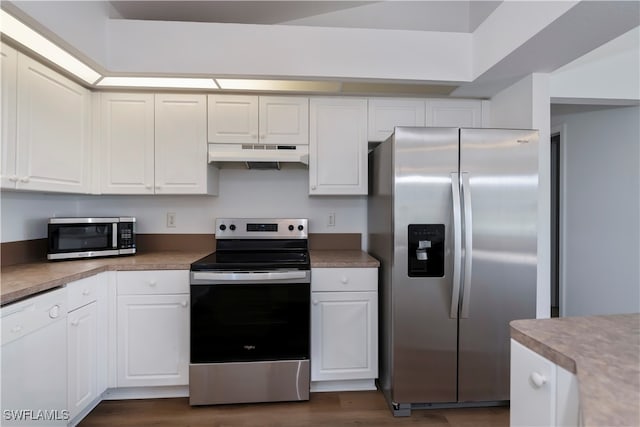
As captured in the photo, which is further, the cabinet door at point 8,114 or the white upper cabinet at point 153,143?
Result: the white upper cabinet at point 153,143

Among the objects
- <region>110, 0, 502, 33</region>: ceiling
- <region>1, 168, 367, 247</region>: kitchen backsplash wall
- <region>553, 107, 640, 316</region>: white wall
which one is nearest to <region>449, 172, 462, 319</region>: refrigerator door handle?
<region>1, 168, 367, 247</region>: kitchen backsplash wall

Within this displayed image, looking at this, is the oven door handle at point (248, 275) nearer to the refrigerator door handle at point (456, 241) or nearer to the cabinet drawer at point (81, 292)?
the cabinet drawer at point (81, 292)

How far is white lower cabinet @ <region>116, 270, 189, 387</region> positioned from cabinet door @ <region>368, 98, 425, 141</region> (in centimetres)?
168

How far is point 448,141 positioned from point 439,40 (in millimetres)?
793

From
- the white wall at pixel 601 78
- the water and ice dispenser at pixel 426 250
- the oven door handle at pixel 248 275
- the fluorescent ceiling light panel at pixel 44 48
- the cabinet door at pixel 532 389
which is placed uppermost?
the white wall at pixel 601 78

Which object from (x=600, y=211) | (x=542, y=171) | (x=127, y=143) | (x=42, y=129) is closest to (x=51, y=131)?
(x=42, y=129)

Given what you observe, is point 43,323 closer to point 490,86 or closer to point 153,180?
point 153,180

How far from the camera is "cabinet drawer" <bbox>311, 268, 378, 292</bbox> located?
2.08 m

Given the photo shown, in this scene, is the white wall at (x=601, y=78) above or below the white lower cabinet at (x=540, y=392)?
above

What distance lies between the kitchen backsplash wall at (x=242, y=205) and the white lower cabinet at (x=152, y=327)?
696 mm

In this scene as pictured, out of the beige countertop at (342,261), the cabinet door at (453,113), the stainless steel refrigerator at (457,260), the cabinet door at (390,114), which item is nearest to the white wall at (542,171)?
the stainless steel refrigerator at (457,260)

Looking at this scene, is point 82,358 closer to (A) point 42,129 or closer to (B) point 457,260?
(A) point 42,129

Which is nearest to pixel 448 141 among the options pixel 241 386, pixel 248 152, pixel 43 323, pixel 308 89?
pixel 308 89

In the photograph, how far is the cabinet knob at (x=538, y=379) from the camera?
818 mm
